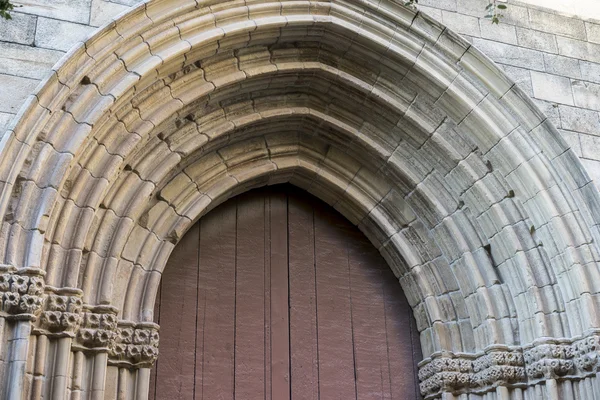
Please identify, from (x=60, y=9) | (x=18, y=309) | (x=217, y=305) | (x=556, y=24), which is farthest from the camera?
(x=556, y=24)

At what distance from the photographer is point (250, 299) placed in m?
5.66

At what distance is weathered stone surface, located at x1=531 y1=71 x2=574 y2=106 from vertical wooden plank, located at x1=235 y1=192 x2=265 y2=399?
1.99 meters

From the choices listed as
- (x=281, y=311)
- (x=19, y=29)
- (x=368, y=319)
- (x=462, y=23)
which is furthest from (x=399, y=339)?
(x=19, y=29)

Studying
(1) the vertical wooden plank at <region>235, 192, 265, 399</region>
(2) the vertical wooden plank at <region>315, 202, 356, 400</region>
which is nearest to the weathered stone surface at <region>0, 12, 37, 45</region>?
(1) the vertical wooden plank at <region>235, 192, 265, 399</region>

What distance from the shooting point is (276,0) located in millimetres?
5375

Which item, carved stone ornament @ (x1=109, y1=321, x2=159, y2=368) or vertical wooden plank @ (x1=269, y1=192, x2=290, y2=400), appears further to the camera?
vertical wooden plank @ (x1=269, y1=192, x2=290, y2=400)

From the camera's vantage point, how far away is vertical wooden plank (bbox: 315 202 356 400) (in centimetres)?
566

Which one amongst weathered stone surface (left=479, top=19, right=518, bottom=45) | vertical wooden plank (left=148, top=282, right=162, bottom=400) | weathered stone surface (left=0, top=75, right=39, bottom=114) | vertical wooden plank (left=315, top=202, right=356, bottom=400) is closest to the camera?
weathered stone surface (left=0, top=75, right=39, bottom=114)

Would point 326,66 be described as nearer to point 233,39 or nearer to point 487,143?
point 233,39

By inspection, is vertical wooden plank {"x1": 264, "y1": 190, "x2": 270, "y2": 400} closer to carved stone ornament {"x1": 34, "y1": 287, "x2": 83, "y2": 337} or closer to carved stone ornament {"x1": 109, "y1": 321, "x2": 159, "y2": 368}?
carved stone ornament {"x1": 109, "y1": 321, "x2": 159, "y2": 368}

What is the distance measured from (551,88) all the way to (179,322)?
290cm

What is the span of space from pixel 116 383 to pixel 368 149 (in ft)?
7.59

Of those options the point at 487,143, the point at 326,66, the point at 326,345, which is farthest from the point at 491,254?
the point at 326,66

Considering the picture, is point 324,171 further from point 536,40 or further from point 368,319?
point 536,40
